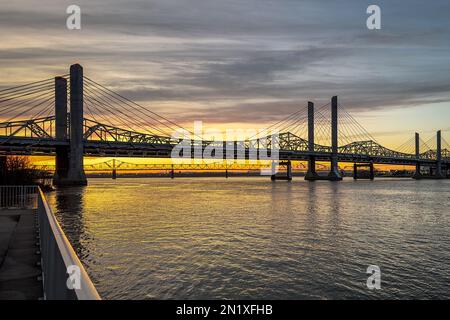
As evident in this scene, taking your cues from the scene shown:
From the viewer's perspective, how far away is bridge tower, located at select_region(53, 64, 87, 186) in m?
85.5

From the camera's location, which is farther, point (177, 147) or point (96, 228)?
point (177, 147)

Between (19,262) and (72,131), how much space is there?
8018 cm

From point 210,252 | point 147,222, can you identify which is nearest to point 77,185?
point 147,222

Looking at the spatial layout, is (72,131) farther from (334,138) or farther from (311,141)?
(334,138)

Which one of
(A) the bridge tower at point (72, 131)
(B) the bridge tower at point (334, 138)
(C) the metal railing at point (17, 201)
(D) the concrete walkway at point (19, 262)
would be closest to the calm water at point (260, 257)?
(D) the concrete walkway at point (19, 262)

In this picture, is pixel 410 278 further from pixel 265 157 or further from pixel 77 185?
pixel 265 157

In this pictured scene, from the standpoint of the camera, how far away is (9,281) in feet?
29.3

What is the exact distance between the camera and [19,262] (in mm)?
10672

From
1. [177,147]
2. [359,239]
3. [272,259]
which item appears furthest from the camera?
[177,147]

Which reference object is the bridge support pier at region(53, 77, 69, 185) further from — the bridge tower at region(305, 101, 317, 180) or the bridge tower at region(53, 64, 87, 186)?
the bridge tower at region(305, 101, 317, 180)

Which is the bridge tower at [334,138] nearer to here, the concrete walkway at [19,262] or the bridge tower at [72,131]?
the bridge tower at [72,131]

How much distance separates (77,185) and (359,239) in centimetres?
7469

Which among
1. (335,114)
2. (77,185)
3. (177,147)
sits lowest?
(77,185)

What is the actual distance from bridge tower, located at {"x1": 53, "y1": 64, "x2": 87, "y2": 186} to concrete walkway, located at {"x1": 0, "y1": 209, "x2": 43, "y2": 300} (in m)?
71.0
